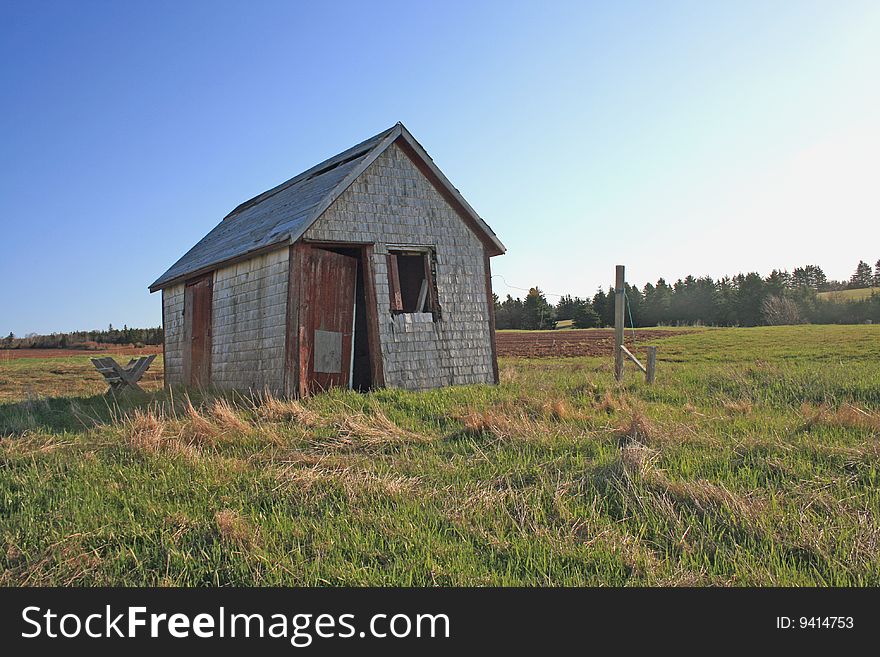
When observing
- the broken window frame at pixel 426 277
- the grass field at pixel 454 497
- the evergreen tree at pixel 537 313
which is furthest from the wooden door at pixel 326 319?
the evergreen tree at pixel 537 313

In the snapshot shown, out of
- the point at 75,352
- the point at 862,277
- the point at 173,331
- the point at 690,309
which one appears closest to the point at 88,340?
the point at 75,352

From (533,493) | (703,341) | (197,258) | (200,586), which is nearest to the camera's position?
(200,586)

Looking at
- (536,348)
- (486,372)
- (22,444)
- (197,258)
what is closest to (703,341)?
(536,348)

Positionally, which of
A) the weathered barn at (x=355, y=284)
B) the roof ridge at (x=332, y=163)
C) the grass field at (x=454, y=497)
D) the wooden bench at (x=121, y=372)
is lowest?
the grass field at (x=454, y=497)

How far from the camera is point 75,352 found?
156 feet

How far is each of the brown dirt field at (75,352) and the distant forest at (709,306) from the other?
35337 mm

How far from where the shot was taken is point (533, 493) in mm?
5934

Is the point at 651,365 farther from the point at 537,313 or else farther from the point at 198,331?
the point at 537,313

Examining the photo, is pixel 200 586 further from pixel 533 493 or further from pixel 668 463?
pixel 668 463

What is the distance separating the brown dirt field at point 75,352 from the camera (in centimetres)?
4447

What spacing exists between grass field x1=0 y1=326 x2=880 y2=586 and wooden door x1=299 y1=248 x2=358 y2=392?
2.33m

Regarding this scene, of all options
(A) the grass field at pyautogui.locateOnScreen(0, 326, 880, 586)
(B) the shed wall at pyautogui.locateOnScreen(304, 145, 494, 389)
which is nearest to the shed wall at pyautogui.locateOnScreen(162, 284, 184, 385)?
(B) the shed wall at pyautogui.locateOnScreen(304, 145, 494, 389)

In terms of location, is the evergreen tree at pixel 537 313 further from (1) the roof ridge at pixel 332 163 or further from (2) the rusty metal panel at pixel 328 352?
(2) the rusty metal panel at pixel 328 352

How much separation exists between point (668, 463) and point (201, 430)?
5.85 metres
